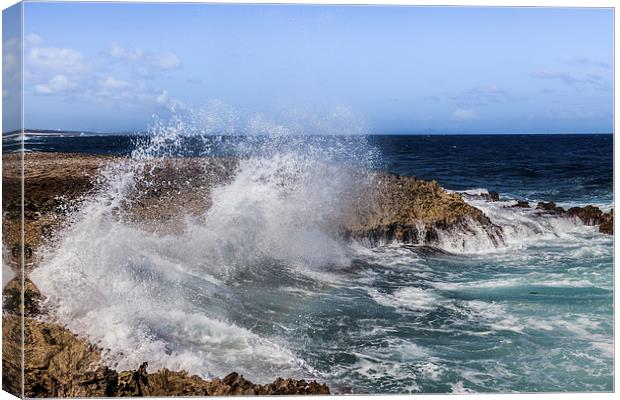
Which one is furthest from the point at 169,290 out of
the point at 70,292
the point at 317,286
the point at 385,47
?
the point at 385,47

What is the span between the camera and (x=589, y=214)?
637cm

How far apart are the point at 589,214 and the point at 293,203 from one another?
233 cm

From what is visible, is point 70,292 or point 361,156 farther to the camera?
point 361,156

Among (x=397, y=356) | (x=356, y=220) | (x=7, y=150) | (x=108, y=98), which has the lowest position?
(x=397, y=356)

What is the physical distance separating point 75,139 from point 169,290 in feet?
4.25

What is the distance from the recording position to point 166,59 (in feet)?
19.1

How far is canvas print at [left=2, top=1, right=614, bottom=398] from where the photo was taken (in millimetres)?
5777

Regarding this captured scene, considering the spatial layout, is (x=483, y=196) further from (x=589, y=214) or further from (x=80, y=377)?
(x=80, y=377)

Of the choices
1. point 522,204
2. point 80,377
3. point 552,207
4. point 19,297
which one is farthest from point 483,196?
point 19,297

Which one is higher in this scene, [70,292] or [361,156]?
[361,156]

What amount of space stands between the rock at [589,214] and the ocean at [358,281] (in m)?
0.06

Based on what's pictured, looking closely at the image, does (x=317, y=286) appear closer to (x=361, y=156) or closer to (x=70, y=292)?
(x=361, y=156)

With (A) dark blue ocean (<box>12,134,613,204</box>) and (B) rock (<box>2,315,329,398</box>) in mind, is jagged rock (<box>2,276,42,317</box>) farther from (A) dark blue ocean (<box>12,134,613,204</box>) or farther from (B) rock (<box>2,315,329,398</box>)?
(A) dark blue ocean (<box>12,134,613,204</box>)

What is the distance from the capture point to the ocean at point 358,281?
5863mm
